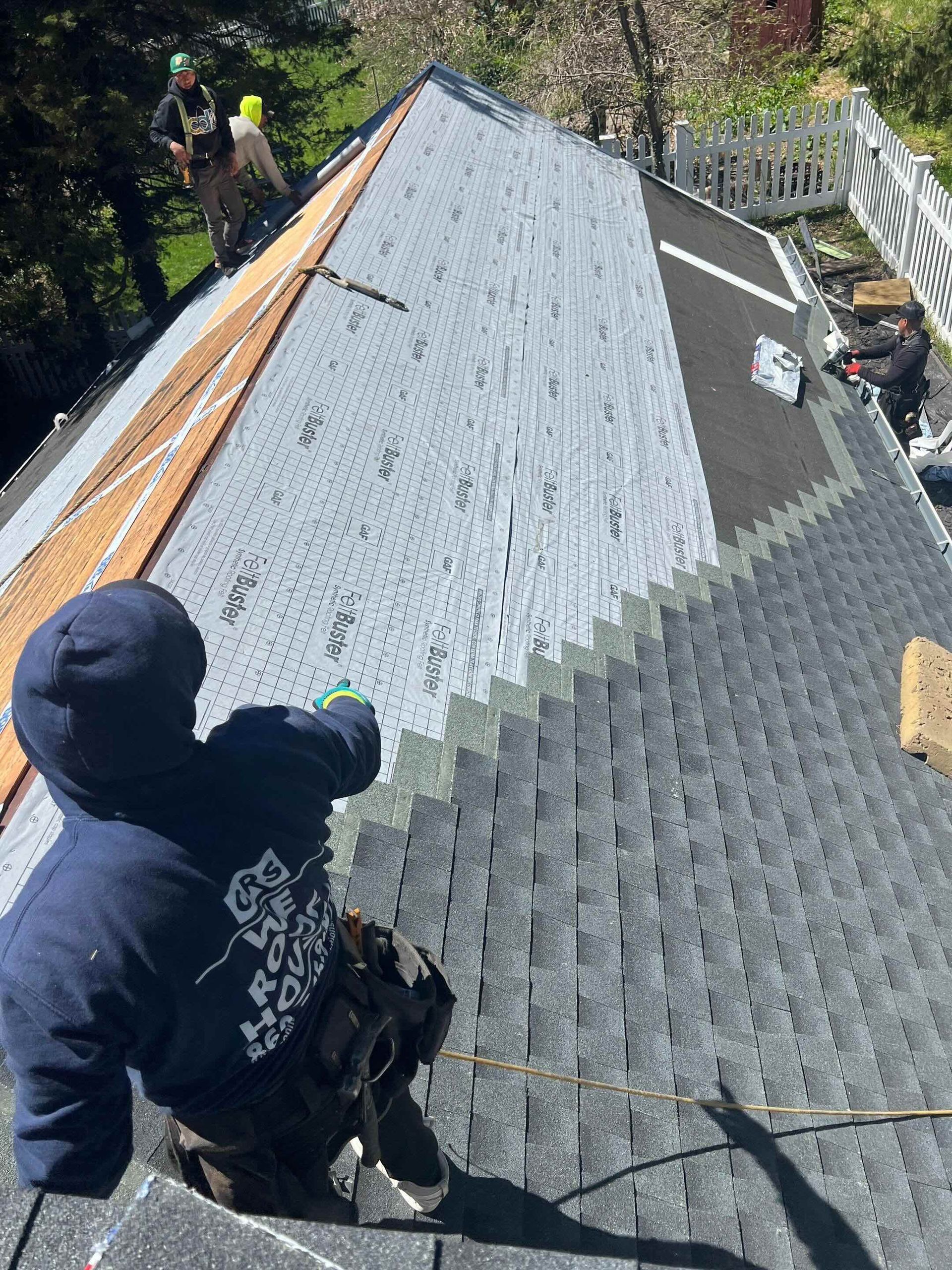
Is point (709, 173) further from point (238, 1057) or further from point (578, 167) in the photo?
point (238, 1057)

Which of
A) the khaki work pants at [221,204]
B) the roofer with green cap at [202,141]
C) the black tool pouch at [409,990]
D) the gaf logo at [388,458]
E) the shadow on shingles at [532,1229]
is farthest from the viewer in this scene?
the khaki work pants at [221,204]

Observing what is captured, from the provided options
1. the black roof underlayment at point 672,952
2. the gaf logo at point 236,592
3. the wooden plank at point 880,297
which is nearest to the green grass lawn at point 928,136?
the wooden plank at point 880,297

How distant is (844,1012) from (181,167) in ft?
27.4

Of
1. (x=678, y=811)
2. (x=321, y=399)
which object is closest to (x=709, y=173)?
(x=321, y=399)

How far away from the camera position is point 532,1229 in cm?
277

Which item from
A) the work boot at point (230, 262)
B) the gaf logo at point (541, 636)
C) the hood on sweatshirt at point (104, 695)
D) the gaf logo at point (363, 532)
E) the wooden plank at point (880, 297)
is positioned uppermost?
the hood on sweatshirt at point (104, 695)

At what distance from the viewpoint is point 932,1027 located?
3865mm

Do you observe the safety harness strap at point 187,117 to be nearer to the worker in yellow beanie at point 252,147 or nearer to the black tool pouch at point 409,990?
the worker in yellow beanie at point 252,147

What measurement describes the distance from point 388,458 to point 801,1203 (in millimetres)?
3452

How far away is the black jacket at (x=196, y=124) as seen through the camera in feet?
28.0

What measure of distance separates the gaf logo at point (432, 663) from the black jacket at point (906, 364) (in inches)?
285

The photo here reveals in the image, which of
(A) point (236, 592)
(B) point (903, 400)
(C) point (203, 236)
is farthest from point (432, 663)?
(C) point (203, 236)

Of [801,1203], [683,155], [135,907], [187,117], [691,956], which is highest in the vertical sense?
[187,117]

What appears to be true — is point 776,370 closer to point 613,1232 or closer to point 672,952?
point 672,952
